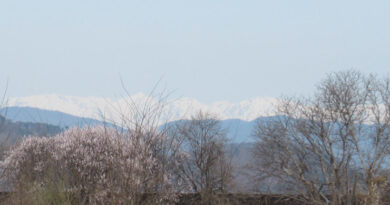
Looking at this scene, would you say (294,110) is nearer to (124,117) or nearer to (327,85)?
(327,85)

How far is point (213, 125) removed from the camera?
39.7 metres

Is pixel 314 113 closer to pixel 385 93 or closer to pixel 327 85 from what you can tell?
pixel 327 85

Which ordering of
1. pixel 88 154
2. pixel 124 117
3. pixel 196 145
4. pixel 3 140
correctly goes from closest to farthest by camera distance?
pixel 124 117, pixel 3 140, pixel 88 154, pixel 196 145

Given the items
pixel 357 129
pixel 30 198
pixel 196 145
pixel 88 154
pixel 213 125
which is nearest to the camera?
pixel 30 198

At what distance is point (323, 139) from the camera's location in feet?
137

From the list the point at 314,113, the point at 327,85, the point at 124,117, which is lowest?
the point at 124,117

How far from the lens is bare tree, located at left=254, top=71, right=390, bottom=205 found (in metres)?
40.2

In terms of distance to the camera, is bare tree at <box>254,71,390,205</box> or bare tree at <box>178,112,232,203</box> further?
bare tree at <box>254,71,390,205</box>

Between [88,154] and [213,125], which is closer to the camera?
[88,154]

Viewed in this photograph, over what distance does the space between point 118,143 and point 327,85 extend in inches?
1610

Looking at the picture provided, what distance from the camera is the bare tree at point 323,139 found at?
40219mm

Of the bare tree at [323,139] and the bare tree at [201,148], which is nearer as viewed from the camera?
the bare tree at [201,148]

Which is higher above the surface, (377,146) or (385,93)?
(385,93)

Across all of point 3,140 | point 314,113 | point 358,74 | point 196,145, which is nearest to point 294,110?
point 314,113
